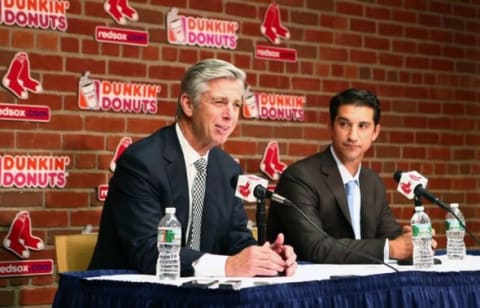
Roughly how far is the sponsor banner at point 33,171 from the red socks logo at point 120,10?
0.73m

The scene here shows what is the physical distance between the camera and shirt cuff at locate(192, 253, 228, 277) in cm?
275

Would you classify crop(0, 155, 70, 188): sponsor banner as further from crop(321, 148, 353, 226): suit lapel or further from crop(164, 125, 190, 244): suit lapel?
crop(321, 148, 353, 226): suit lapel

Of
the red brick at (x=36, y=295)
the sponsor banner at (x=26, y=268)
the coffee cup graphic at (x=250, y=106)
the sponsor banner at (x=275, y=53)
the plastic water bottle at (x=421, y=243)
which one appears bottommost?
the red brick at (x=36, y=295)

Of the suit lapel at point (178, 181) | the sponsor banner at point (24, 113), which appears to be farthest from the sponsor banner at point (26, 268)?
the suit lapel at point (178, 181)

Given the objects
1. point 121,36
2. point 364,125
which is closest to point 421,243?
point 364,125

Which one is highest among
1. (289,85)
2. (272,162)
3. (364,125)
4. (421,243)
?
(289,85)

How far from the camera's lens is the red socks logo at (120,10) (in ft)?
14.1

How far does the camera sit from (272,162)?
4.91m

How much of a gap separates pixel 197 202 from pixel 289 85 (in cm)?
193

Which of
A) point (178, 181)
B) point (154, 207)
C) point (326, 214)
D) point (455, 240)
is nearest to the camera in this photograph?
point (154, 207)

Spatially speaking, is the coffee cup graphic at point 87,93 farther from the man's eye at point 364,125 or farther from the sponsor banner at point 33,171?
the man's eye at point 364,125

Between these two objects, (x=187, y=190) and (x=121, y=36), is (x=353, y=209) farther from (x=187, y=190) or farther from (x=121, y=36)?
(x=121, y=36)

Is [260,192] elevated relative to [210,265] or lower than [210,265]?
elevated

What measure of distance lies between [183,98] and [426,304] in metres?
1.12
